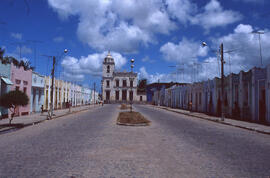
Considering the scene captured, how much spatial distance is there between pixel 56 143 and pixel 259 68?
61.3 feet

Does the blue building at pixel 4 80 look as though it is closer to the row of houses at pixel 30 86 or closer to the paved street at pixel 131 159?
the row of houses at pixel 30 86

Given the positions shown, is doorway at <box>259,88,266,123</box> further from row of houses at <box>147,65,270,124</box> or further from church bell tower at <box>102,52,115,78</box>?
church bell tower at <box>102,52,115,78</box>

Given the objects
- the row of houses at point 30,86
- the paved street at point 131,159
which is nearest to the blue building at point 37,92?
the row of houses at point 30,86

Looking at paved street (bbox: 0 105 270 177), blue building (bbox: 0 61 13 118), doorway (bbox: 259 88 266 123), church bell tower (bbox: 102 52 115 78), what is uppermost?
church bell tower (bbox: 102 52 115 78)

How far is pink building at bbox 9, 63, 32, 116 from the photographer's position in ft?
Answer: 76.9

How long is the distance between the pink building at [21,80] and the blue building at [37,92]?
141 centimetres

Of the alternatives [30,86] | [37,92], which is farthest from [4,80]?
[37,92]

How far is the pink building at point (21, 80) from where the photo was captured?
2344 cm

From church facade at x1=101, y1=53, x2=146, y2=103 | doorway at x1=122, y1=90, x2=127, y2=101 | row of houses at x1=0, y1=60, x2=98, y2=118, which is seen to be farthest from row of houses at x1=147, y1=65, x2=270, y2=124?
doorway at x1=122, y1=90, x2=127, y2=101

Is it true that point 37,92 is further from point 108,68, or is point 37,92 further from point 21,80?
point 108,68

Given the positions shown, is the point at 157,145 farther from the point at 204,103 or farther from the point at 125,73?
the point at 125,73

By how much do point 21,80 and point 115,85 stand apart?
235 ft

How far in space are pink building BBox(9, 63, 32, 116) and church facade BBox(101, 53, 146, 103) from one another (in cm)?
6827

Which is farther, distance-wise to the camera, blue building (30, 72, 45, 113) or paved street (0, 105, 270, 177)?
blue building (30, 72, 45, 113)
